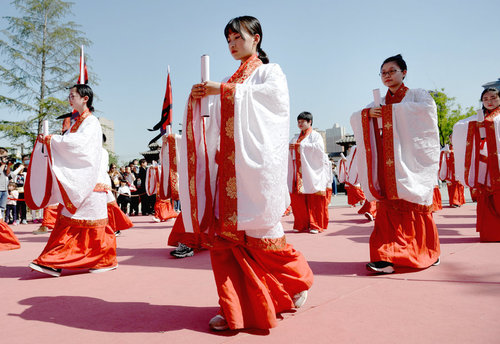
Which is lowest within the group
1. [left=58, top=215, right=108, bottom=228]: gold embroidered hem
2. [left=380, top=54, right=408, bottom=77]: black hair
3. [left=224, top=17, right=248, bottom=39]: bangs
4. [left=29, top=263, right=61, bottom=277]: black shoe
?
[left=29, top=263, right=61, bottom=277]: black shoe

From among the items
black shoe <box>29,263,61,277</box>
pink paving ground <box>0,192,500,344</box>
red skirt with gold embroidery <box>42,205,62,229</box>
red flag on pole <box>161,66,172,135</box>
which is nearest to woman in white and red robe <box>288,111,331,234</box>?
red flag on pole <box>161,66,172,135</box>

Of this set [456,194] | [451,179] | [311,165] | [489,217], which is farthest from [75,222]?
[451,179]

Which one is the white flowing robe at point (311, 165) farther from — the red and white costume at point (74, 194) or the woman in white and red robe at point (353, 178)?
the red and white costume at point (74, 194)

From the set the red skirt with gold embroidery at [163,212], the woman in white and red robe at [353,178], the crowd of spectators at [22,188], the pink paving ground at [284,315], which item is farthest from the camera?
the red skirt with gold embroidery at [163,212]

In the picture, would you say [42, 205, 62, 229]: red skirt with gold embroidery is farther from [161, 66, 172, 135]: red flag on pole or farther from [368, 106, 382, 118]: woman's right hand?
[368, 106, 382, 118]: woman's right hand

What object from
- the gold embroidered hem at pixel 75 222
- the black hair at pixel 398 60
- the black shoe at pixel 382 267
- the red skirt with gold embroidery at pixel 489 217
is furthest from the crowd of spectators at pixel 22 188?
the red skirt with gold embroidery at pixel 489 217

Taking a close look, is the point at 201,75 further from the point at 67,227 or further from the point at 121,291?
the point at 67,227

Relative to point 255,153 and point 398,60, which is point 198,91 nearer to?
point 255,153

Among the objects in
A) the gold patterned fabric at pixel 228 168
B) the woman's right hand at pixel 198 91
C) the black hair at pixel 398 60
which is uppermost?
the black hair at pixel 398 60

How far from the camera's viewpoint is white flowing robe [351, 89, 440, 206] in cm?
357

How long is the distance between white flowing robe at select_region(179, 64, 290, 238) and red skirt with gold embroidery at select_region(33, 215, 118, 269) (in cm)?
223

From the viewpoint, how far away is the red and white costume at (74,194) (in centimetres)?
392

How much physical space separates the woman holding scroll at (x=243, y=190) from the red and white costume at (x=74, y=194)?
2.09 meters

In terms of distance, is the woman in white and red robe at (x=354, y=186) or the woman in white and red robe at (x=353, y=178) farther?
the woman in white and red robe at (x=353, y=178)
